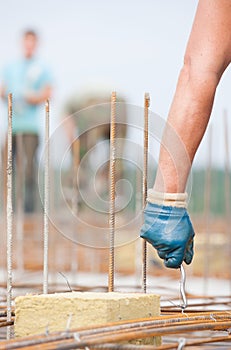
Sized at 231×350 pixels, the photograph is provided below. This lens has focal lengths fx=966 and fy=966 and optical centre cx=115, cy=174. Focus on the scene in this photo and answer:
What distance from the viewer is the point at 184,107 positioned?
8.41ft

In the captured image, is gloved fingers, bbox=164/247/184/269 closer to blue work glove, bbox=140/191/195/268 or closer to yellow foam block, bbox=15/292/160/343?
blue work glove, bbox=140/191/195/268

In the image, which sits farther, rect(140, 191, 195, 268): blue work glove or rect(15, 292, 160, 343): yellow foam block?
rect(140, 191, 195, 268): blue work glove

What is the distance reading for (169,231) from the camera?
8.28ft

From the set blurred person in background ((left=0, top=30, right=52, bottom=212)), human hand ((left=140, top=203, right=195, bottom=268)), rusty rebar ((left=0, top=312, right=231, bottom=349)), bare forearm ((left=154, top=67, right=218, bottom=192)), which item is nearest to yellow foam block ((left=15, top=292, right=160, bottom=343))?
rusty rebar ((left=0, top=312, right=231, bottom=349))

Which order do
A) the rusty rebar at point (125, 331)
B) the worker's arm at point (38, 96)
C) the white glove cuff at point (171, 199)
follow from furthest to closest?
the worker's arm at point (38, 96)
the white glove cuff at point (171, 199)
the rusty rebar at point (125, 331)

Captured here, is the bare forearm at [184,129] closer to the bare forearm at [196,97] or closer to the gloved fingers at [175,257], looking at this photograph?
the bare forearm at [196,97]

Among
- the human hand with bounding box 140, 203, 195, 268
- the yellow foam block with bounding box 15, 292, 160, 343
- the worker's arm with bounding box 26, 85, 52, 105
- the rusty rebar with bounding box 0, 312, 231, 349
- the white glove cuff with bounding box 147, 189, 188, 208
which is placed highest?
the worker's arm with bounding box 26, 85, 52, 105

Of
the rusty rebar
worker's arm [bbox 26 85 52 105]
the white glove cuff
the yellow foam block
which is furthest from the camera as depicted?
worker's arm [bbox 26 85 52 105]

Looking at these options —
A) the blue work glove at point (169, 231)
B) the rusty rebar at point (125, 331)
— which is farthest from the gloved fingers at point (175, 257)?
the rusty rebar at point (125, 331)

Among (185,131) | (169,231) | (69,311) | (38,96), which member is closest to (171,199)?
(169,231)

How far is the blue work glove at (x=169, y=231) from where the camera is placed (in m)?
2.53

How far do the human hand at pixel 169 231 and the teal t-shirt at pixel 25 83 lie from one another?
3862 millimetres

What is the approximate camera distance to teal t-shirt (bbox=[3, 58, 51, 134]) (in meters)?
6.35

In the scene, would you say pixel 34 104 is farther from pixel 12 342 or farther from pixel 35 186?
pixel 12 342
